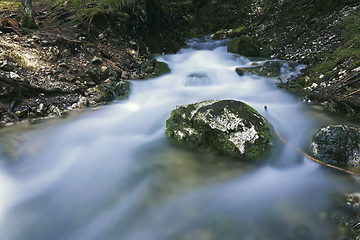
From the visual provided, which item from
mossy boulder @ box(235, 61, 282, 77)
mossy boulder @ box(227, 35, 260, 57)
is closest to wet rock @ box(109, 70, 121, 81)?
mossy boulder @ box(235, 61, 282, 77)

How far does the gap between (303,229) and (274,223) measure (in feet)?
1.09

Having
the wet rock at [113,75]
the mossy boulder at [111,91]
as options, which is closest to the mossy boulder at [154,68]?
the wet rock at [113,75]

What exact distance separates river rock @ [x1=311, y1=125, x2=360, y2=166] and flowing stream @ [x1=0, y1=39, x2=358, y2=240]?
231 millimetres

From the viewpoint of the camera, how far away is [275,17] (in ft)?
37.9

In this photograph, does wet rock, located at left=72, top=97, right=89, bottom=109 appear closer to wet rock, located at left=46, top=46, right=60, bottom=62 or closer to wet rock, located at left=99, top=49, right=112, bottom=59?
wet rock, located at left=46, top=46, right=60, bottom=62

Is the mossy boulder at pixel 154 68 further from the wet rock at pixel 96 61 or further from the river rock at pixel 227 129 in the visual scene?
the river rock at pixel 227 129

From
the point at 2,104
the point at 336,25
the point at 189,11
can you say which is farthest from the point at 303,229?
the point at 189,11

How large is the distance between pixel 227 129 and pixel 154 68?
5964 mm

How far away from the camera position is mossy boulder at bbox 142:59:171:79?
27.2 ft

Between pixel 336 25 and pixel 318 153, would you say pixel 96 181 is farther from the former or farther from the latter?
pixel 336 25

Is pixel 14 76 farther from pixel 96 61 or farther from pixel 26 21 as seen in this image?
pixel 26 21

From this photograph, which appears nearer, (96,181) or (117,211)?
(117,211)

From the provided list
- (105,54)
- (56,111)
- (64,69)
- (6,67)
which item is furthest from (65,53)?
(56,111)

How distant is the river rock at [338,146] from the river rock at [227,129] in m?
0.79
